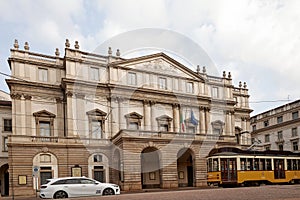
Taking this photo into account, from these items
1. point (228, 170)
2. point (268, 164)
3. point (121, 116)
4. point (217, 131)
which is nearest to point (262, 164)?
point (268, 164)

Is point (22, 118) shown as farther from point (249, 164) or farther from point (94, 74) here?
point (249, 164)

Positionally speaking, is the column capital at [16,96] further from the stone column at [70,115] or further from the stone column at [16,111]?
the stone column at [70,115]

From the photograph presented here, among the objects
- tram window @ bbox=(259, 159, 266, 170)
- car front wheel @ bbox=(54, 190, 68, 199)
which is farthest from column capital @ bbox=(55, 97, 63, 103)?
tram window @ bbox=(259, 159, 266, 170)

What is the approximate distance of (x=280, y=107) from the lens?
209 ft

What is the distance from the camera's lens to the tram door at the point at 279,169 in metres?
33.1

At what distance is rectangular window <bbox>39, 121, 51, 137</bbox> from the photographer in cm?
3938

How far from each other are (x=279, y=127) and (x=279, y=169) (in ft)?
104

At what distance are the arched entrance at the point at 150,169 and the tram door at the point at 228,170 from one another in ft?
28.8

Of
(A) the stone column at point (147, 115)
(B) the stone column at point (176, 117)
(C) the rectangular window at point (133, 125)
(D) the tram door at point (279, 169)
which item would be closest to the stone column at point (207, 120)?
(B) the stone column at point (176, 117)

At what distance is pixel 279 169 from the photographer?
110 ft

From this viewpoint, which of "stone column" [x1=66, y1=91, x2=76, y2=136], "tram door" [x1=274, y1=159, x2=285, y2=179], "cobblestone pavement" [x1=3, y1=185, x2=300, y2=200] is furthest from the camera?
"stone column" [x1=66, y1=91, x2=76, y2=136]

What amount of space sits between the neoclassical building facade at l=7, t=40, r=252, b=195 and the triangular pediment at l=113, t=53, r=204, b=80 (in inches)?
4.8

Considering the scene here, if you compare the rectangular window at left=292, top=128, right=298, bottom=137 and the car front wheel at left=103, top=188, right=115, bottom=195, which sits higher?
the rectangular window at left=292, top=128, right=298, bottom=137

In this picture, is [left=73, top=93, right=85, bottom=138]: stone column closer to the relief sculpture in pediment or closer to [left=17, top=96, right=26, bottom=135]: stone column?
[left=17, top=96, right=26, bottom=135]: stone column
